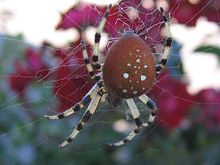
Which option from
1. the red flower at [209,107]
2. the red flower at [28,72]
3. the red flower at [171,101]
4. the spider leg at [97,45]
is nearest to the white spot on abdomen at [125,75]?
the spider leg at [97,45]

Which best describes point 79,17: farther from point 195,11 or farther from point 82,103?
point 195,11

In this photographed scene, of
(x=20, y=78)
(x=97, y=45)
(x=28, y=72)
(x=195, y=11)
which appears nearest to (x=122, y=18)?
(x=97, y=45)

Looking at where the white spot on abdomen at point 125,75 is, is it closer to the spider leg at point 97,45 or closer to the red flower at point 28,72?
the spider leg at point 97,45

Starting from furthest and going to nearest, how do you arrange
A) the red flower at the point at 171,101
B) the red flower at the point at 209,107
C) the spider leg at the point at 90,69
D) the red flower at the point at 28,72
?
1. the red flower at the point at 209,107
2. the red flower at the point at 171,101
3. the red flower at the point at 28,72
4. the spider leg at the point at 90,69

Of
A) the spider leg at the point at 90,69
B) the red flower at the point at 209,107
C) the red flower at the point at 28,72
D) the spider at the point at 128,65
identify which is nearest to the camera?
the spider at the point at 128,65

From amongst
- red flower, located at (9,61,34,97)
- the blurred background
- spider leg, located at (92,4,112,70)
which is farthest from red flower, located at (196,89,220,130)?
red flower, located at (9,61,34,97)

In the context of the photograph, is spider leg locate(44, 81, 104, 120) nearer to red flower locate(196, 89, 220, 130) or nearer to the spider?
the spider
